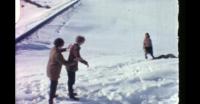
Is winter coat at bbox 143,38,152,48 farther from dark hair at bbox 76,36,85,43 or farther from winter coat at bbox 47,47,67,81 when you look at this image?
winter coat at bbox 47,47,67,81

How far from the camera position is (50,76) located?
7.67 ft

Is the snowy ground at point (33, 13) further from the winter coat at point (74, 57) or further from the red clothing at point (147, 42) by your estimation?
the red clothing at point (147, 42)

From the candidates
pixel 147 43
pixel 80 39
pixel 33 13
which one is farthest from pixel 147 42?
pixel 33 13

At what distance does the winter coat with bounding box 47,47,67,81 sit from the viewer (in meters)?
2.34

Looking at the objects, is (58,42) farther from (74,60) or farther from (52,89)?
(52,89)

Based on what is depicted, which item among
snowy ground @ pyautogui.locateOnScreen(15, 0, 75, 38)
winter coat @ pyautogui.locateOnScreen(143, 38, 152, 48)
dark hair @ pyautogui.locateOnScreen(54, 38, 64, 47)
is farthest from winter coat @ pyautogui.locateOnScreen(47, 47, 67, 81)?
winter coat @ pyautogui.locateOnScreen(143, 38, 152, 48)

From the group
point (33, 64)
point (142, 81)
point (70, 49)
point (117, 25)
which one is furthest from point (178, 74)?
point (33, 64)

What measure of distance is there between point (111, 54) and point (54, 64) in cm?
27

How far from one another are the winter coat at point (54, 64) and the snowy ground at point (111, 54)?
0.02 m

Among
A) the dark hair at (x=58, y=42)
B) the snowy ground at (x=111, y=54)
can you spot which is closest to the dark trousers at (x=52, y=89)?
the snowy ground at (x=111, y=54)

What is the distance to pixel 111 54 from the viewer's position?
2.44 meters
